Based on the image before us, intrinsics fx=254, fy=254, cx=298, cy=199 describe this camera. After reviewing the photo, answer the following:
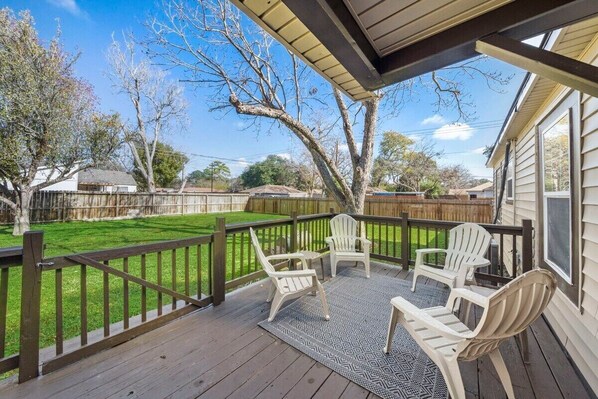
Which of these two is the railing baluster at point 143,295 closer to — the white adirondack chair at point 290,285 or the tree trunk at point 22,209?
the white adirondack chair at point 290,285

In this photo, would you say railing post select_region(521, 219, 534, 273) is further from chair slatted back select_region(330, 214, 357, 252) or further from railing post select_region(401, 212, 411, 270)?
chair slatted back select_region(330, 214, 357, 252)

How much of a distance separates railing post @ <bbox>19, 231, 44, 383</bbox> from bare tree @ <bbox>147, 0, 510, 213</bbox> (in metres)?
4.23

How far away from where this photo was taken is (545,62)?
1.17 m

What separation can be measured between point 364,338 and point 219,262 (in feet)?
5.61

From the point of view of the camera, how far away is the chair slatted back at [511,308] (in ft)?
4.55

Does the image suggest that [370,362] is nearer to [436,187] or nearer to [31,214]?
[31,214]

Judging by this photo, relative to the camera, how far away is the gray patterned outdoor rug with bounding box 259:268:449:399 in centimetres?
178

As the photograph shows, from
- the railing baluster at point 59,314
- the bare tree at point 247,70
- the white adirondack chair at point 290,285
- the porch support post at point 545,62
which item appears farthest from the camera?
the bare tree at point 247,70

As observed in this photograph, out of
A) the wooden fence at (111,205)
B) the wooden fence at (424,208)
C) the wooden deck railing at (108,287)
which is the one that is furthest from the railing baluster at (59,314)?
the wooden fence at (111,205)

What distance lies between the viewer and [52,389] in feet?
5.43

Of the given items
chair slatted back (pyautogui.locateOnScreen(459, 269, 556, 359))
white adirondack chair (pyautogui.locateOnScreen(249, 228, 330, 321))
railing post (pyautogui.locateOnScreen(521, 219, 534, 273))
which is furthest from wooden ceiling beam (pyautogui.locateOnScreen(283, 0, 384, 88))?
railing post (pyautogui.locateOnScreen(521, 219, 534, 273))

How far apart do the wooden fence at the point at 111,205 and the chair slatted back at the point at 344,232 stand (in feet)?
42.7

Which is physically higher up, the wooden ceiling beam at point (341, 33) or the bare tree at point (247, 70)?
the bare tree at point (247, 70)

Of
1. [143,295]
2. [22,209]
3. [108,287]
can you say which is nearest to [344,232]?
[143,295]
